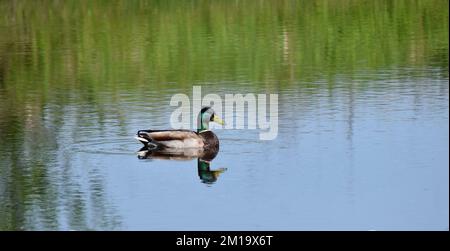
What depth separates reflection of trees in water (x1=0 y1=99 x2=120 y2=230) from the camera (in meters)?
10.4

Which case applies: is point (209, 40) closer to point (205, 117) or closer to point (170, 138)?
point (205, 117)

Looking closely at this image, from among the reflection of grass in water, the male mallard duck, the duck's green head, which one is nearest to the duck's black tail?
the male mallard duck

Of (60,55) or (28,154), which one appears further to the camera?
(60,55)

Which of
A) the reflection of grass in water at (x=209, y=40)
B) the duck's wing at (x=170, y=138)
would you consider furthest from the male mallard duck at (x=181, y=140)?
the reflection of grass in water at (x=209, y=40)

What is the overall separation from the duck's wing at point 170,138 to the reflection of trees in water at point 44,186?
660mm

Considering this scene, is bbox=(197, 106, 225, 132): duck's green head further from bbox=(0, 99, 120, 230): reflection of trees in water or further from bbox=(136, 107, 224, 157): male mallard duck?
bbox=(0, 99, 120, 230): reflection of trees in water

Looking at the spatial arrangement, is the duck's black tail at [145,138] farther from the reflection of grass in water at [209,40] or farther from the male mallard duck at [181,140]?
the reflection of grass in water at [209,40]

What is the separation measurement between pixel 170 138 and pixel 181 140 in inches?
4.6

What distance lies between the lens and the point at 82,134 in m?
13.1

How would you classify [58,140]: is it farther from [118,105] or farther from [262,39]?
[262,39]

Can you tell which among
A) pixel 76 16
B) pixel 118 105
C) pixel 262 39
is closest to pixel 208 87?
pixel 118 105

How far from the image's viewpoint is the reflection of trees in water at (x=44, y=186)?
10.4 m

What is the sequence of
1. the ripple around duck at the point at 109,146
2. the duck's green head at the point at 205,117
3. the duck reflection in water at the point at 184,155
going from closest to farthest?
1. the duck reflection in water at the point at 184,155
2. the ripple around duck at the point at 109,146
3. the duck's green head at the point at 205,117

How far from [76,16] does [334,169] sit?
1102 centimetres
